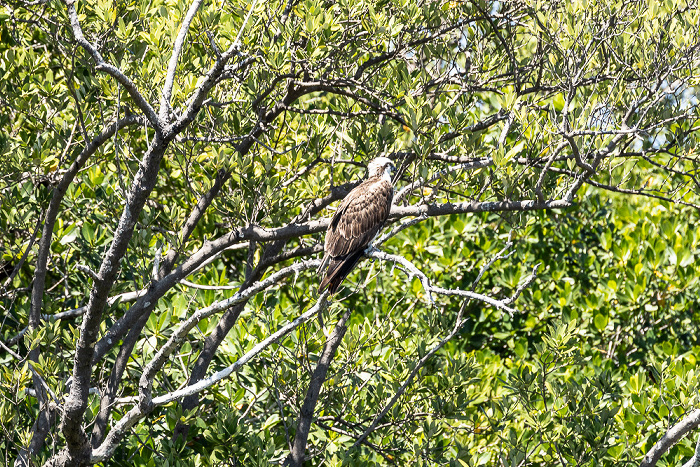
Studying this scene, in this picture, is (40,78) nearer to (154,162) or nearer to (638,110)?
(154,162)

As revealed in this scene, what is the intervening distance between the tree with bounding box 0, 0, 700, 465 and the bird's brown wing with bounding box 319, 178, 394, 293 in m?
0.15

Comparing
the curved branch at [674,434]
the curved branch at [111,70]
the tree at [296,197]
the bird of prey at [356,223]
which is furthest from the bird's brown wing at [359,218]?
the curved branch at [674,434]

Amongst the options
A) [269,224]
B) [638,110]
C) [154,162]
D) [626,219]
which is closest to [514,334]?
[626,219]

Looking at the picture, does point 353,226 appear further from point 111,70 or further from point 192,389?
point 111,70

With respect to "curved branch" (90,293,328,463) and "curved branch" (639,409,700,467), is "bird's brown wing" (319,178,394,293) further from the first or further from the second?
"curved branch" (639,409,700,467)

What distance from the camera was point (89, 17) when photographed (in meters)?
5.07

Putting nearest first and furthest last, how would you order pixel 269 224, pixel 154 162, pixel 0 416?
pixel 154 162
pixel 0 416
pixel 269 224

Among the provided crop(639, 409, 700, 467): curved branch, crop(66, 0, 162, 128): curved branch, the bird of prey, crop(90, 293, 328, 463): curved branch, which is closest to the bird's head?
the bird of prey

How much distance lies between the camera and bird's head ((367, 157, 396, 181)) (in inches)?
218

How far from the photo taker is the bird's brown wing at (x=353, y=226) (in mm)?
5324

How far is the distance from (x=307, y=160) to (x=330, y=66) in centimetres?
→ 76

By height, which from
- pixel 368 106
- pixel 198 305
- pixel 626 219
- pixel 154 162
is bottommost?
pixel 626 219

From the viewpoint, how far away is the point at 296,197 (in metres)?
5.16

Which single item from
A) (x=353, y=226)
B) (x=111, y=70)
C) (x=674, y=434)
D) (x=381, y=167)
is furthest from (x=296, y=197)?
(x=674, y=434)
